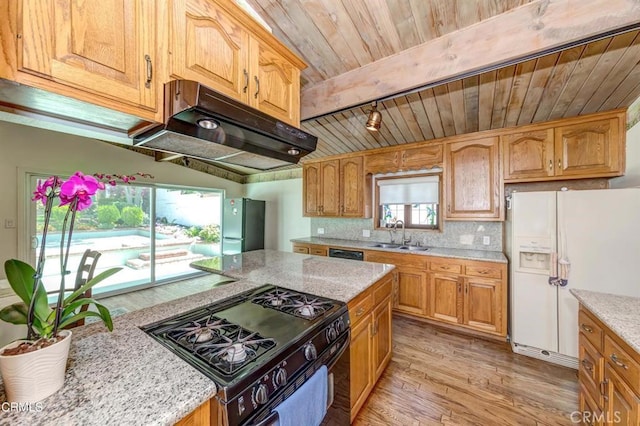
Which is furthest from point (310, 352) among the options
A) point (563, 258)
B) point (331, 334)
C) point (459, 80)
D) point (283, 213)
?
point (283, 213)

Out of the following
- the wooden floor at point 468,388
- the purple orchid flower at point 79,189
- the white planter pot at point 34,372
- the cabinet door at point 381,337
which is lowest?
the wooden floor at point 468,388

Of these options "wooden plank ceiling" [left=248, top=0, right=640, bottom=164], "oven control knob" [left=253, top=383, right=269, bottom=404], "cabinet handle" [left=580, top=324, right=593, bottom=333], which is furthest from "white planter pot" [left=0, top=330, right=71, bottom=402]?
"cabinet handle" [left=580, top=324, right=593, bottom=333]

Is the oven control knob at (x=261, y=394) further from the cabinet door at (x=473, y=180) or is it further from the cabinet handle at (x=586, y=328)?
the cabinet door at (x=473, y=180)

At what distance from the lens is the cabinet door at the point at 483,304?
2.60 metres

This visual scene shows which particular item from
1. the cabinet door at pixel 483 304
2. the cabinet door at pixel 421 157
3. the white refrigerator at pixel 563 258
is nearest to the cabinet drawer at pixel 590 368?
the white refrigerator at pixel 563 258

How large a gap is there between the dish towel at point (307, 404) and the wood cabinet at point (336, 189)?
285 cm

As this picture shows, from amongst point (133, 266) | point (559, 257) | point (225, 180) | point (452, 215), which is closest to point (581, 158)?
point (559, 257)

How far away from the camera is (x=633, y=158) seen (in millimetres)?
2193

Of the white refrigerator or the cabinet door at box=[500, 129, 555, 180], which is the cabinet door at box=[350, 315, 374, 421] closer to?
the white refrigerator

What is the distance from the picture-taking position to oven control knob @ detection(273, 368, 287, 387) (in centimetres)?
89

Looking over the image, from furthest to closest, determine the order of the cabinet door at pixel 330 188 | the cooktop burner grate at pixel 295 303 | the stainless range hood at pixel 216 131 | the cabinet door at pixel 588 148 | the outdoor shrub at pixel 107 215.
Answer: the outdoor shrub at pixel 107 215
the cabinet door at pixel 330 188
the cabinet door at pixel 588 148
the cooktop burner grate at pixel 295 303
the stainless range hood at pixel 216 131

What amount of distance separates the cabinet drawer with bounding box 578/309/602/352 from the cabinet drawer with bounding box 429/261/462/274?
4.13ft

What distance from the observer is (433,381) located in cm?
203

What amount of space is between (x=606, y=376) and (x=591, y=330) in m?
0.24
